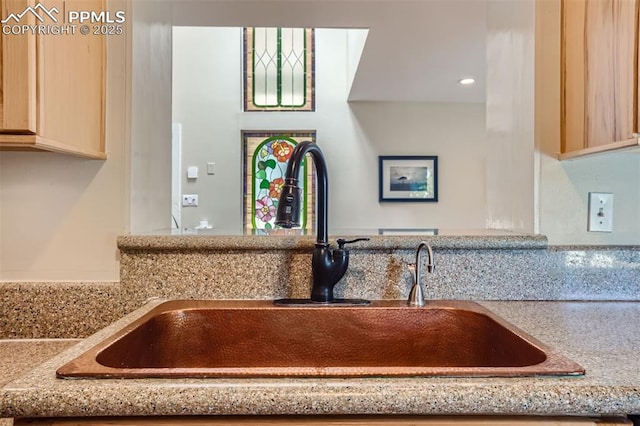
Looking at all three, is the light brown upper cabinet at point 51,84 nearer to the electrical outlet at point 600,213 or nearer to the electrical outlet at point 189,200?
the electrical outlet at point 600,213

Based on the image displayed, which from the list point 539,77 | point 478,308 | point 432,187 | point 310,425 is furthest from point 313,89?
point 310,425

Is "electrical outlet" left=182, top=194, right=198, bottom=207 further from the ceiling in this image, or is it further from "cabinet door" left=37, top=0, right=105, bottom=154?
"cabinet door" left=37, top=0, right=105, bottom=154

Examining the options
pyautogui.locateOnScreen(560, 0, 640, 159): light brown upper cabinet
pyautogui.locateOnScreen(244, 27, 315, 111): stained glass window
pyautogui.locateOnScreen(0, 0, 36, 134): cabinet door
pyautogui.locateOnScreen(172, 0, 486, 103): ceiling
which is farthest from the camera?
pyautogui.locateOnScreen(244, 27, 315, 111): stained glass window

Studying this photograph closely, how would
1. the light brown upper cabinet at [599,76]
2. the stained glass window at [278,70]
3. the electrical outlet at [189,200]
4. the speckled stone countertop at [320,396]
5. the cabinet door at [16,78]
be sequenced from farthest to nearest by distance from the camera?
the stained glass window at [278,70], the electrical outlet at [189,200], the light brown upper cabinet at [599,76], the cabinet door at [16,78], the speckled stone countertop at [320,396]

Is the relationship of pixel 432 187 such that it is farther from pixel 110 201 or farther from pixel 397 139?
pixel 110 201

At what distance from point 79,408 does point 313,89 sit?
4.24 metres

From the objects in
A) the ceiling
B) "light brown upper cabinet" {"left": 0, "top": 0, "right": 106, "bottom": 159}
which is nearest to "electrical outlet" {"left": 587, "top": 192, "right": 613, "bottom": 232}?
"light brown upper cabinet" {"left": 0, "top": 0, "right": 106, "bottom": 159}

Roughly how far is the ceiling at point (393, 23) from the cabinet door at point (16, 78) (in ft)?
4.75

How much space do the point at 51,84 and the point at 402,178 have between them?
154 inches

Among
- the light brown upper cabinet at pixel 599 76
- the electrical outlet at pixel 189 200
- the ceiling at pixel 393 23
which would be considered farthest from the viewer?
the electrical outlet at pixel 189 200

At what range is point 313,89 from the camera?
14.7 ft

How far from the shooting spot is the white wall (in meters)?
4.39

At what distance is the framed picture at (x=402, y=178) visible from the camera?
4480 mm

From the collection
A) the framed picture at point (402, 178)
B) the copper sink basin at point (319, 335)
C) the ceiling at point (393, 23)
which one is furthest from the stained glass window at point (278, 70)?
the copper sink basin at point (319, 335)
